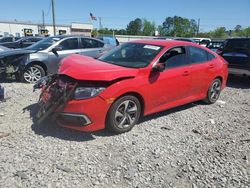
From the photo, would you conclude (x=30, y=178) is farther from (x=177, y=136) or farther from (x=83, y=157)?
(x=177, y=136)

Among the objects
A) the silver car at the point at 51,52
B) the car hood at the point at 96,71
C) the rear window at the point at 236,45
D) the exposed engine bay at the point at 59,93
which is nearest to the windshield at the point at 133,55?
the car hood at the point at 96,71

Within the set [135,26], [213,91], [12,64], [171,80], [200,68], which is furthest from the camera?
[135,26]

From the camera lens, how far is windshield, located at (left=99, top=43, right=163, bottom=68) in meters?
4.95

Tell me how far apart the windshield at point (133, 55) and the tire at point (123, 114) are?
27.5 inches

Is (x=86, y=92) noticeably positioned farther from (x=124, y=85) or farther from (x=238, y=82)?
(x=238, y=82)

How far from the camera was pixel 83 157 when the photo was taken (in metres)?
3.80

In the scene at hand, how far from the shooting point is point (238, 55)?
357 inches

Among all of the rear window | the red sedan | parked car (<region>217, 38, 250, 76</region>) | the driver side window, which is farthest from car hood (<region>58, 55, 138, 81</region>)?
the rear window

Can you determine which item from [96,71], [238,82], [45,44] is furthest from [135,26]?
[96,71]

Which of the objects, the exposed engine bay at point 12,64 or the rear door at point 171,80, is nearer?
the rear door at point 171,80

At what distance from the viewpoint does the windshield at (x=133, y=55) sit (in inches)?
195

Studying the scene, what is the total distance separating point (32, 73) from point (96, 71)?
4687 millimetres

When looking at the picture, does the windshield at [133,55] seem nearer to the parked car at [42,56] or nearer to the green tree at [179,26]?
the parked car at [42,56]

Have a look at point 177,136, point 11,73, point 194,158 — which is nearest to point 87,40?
point 11,73
